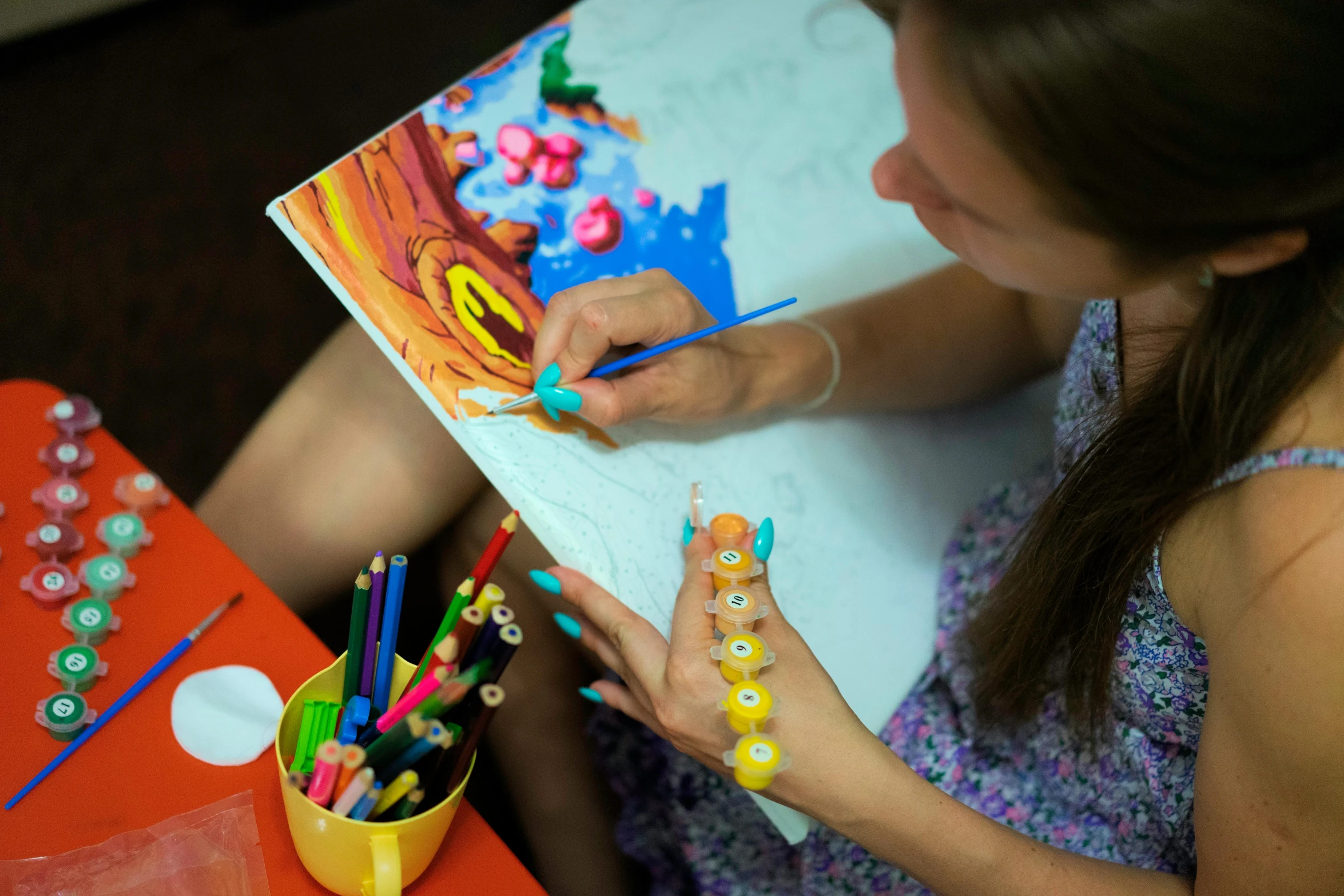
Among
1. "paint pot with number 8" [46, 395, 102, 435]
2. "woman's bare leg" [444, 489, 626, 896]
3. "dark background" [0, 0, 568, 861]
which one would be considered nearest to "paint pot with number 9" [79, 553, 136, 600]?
"paint pot with number 8" [46, 395, 102, 435]

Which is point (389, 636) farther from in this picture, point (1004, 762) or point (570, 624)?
point (1004, 762)

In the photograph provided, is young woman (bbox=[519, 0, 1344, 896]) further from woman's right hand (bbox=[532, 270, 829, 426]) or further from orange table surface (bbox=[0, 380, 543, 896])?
orange table surface (bbox=[0, 380, 543, 896])

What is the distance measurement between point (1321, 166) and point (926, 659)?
1.56 feet

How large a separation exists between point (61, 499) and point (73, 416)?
7 cm

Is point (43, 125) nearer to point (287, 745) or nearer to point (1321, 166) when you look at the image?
point (287, 745)

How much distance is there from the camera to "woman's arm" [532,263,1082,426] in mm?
695

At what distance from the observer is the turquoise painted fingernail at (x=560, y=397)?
68 cm

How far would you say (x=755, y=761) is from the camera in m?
0.54

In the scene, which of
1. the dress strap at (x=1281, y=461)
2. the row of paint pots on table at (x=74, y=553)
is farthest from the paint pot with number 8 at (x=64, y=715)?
the dress strap at (x=1281, y=461)

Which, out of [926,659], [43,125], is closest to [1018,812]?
[926,659]

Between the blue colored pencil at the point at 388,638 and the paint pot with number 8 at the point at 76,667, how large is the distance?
18 centimetres

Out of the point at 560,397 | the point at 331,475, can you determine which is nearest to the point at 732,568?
the point at 560,397

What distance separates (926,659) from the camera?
2.71ft

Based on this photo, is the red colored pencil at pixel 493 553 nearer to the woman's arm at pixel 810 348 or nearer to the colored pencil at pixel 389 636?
the colored pencil at pixel 389 636
